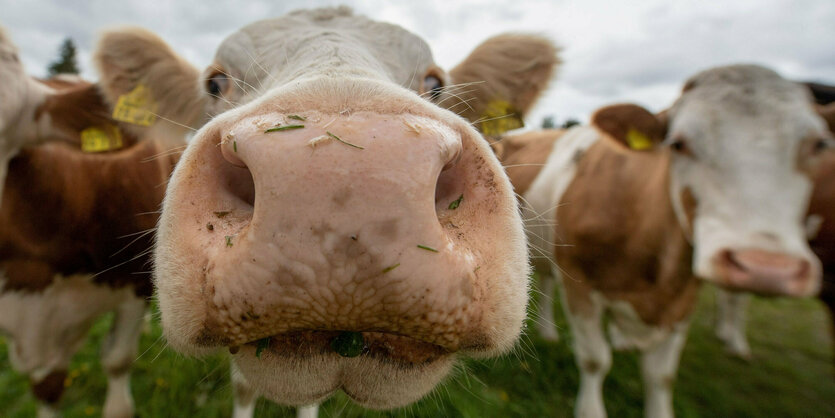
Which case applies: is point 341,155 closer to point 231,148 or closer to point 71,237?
point 231,148

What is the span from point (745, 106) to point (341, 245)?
2.48 m

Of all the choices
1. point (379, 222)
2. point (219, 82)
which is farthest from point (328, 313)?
point (219, 82)

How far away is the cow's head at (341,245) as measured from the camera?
648 mm

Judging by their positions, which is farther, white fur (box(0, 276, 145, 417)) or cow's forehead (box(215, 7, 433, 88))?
white fur (box(0, 276, 145, 417))

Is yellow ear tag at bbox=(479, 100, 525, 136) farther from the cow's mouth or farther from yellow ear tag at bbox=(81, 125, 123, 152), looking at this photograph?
yellow ear tag at bbox=(81, 125, 123, 152)

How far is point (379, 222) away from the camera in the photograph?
0.64 meters

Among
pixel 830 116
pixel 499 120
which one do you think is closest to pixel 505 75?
pixel 499 120

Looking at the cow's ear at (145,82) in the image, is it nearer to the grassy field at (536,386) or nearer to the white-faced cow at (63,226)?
the white-faced cow at (63,226)

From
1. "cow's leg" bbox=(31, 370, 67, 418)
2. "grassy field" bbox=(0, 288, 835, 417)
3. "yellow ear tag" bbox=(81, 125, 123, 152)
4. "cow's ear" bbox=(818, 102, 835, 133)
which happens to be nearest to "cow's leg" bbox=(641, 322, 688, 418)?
"grassy field" bbox=(0, 288, 835, 417)

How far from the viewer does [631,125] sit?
2.54 metres

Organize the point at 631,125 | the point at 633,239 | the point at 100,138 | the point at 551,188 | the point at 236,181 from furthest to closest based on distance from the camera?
the point at 551,188 → the point at 633,239 → the point at 631,125 → the point at 100,138 → the point at 236,181

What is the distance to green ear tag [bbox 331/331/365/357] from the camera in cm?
83

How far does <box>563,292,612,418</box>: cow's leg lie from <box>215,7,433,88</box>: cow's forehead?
2.21 metres

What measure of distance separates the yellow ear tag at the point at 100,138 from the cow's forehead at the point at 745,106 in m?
3.20
